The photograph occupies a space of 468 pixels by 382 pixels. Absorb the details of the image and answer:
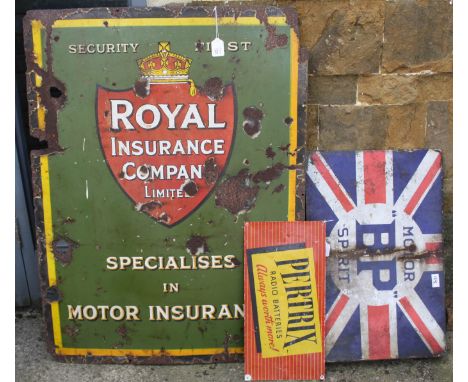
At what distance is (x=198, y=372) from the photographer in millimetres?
1757

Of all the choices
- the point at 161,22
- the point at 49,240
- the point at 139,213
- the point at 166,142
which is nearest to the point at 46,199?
the point at 49,240

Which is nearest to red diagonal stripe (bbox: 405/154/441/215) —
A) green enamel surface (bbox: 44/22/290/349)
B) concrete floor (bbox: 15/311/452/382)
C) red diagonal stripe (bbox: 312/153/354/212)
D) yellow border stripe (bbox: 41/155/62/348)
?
red diagonal stripe (bbox: 312/153/354/212)

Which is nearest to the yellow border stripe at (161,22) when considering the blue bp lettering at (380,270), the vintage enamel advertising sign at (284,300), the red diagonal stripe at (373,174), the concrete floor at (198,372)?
the red diagonal stripe at (373,174)

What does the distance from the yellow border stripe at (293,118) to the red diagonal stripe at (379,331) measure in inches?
19.8

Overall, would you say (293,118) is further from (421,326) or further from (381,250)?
(421,326)

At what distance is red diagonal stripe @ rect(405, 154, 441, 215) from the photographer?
177 cm

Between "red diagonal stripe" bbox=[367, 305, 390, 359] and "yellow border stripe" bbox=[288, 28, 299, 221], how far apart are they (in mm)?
502

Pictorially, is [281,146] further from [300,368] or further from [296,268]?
[300,368]

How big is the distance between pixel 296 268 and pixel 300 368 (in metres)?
0.39

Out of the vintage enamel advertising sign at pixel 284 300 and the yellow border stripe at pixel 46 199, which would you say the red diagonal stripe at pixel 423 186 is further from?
the yellow border stripe at pixel 46 199

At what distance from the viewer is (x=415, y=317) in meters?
1.79

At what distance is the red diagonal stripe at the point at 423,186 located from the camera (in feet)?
5.81

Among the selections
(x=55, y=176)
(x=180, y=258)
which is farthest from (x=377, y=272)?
(x=55, y=176)

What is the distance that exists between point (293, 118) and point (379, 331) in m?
0.90
